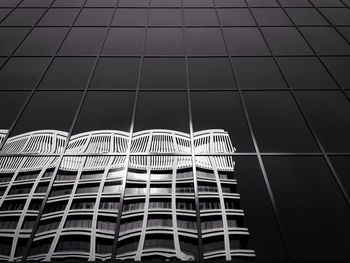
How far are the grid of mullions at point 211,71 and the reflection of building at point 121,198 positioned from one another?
0.65m

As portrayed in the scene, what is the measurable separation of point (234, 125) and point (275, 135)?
1315 millimetres

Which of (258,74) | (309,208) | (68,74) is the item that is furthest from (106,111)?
(309,208)

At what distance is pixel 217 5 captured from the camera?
51.7 ft

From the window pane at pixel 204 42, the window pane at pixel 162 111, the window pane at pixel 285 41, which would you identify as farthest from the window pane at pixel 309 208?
the window pane at pixel 204 42

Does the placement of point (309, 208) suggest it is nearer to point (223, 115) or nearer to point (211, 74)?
point (223, 115)

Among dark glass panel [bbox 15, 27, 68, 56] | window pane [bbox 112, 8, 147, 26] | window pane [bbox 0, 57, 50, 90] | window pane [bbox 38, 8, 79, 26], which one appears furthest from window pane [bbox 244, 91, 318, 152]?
window pane [bbox 38, 8, 79, 26]

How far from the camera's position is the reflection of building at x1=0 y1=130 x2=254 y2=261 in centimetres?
675

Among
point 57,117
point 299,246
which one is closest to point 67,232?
point 57,117

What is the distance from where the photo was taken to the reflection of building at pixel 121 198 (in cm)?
675

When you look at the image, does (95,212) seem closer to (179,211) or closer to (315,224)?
(179,211)

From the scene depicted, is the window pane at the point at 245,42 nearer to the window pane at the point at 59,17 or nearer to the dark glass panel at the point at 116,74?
the dark glass panel at the point at 116,74

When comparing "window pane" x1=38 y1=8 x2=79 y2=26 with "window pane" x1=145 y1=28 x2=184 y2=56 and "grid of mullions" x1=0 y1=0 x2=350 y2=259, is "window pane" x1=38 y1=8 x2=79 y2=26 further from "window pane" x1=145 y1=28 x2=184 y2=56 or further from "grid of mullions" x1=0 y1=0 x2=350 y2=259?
"window pane" x1=145 y1=28 x2=184 y2=56

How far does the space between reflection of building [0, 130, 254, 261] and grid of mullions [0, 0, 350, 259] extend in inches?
25.4

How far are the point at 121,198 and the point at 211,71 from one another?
645cm
